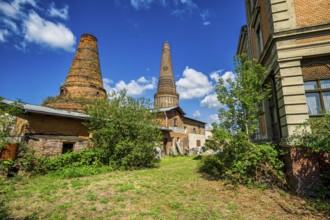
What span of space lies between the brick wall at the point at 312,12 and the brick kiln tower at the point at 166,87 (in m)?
35.8

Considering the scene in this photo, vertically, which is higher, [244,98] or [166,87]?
[166,87]

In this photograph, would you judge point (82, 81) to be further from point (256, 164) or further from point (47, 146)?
point (256, 164)

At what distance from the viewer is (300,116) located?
575 centimetres

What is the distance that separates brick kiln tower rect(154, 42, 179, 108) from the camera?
43469 mm

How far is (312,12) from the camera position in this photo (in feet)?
21.1

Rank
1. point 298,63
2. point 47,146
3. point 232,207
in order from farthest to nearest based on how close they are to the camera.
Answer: point 47,146 < point 298,63 < point 232,207

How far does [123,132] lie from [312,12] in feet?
33.6

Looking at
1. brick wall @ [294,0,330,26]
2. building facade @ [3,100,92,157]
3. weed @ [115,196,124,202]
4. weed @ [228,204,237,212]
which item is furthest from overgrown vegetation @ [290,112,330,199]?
building facade @ [3,100,92,157]

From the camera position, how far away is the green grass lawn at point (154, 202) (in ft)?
13.4

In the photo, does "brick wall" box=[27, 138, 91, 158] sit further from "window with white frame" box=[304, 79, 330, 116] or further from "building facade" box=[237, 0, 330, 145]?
"window with white frame" box=[304, 79, 330, 116]

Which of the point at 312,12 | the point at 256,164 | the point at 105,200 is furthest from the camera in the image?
the point at 312,12

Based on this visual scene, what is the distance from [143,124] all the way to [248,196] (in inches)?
282

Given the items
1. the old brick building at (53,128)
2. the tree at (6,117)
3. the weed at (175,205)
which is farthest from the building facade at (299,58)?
the tree at (6,117)

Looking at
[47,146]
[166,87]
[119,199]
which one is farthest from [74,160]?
[166,87]
